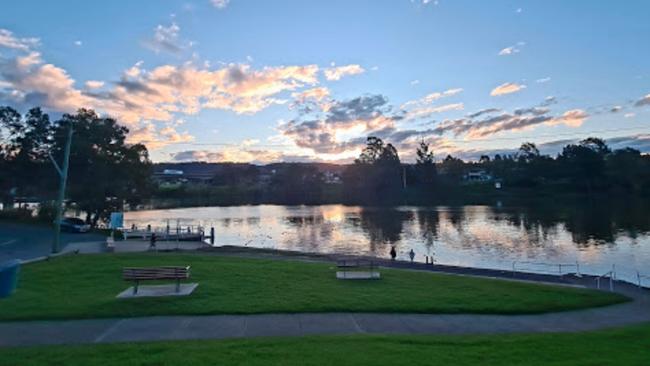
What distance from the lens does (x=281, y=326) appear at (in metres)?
10.5

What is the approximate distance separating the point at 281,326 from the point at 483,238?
41.2 metres

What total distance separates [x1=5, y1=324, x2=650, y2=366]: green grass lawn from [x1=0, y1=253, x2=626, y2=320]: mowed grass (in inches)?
118

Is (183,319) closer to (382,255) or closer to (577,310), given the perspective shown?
(577,310)

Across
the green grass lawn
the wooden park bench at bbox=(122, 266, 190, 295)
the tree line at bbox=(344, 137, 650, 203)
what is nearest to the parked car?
the wooden park bench at bbox=(122, 266, 190, 295)

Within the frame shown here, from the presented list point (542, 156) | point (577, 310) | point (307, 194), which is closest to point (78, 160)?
point (577, 310)

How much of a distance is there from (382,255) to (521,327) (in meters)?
27.2

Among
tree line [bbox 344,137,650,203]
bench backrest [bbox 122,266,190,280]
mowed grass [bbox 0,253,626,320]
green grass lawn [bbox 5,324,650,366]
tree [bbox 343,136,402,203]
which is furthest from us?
tree [bbox 343,136,402,203]

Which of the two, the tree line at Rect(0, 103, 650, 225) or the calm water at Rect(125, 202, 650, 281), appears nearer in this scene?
the calm water at Rect(125, 202, 650, 281)

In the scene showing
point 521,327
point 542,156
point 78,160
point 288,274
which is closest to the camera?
point 521,327

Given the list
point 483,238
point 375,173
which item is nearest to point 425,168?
point 375,173

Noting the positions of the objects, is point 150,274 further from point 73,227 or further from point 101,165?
point 101,165

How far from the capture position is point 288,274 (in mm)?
17484

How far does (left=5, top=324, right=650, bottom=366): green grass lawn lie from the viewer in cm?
753

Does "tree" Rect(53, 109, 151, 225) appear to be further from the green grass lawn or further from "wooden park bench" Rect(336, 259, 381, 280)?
the green grass lawn
